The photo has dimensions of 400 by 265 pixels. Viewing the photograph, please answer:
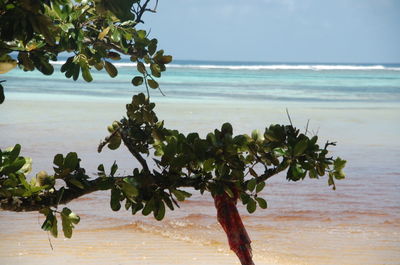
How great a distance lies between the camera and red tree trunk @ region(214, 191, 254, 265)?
0.76 metres

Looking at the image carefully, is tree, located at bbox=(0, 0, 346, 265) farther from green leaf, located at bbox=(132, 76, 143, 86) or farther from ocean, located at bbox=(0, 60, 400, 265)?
ocean, located at bbox=(0, 60, 400, 265)

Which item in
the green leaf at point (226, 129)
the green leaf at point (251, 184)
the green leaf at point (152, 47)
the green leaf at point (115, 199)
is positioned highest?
the green leaf at point (152, 47)

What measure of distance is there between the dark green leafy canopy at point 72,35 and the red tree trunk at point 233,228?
8.5 inches

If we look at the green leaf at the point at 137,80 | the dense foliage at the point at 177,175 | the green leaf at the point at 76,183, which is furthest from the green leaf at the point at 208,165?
the green leaf at the point at 137,80

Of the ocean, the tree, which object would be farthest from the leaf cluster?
the ocean

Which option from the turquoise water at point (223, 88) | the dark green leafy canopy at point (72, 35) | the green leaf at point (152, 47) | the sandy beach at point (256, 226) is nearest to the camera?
the dark green leafy canopy at point (72, 35)

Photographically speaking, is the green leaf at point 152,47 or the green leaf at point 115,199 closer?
the green leaf at point 115,199

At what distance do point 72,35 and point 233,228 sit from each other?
0.91 ft

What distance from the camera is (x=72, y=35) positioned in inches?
30.4

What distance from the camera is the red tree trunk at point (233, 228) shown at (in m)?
0.76

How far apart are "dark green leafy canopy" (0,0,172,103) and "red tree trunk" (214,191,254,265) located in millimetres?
215

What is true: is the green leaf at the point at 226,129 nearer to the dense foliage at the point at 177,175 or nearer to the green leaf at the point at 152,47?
the dense foliage at the point at 177,175

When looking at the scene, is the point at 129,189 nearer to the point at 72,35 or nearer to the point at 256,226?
the point at 72,35

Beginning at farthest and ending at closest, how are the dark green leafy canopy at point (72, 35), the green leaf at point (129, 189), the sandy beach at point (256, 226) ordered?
the sandy beach at point (256, 226)
the green leaf at point (129, 189)
the dark green leafy canopy at point (72, 35)
